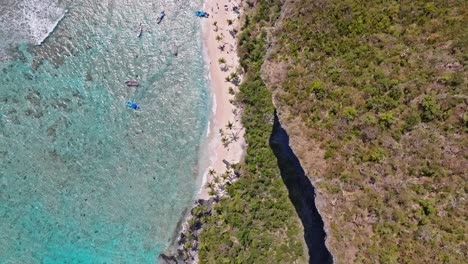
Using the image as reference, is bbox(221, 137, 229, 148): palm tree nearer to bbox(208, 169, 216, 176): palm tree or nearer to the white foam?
bbox(208, 169, 216, 176): palm tree

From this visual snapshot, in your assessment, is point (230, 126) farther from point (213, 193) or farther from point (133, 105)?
point (133, 105)

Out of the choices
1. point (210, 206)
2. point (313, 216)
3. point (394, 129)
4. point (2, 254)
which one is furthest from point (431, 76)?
point (2, 254)

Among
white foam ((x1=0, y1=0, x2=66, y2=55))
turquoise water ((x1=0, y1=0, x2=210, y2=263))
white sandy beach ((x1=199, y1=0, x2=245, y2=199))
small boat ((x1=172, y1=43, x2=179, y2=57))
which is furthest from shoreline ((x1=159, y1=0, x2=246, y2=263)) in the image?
white foam ((x1=0, y1=0, x2=66, y2=55))

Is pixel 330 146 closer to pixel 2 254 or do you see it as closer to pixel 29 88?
pixel 29 88

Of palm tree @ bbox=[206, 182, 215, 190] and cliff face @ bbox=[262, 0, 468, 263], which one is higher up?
cliff face @ bbox=[262, 0, 468, 263]

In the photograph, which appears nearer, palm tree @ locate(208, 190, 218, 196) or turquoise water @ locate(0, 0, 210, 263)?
palm tree @ locate(208, 190, 218, 196)

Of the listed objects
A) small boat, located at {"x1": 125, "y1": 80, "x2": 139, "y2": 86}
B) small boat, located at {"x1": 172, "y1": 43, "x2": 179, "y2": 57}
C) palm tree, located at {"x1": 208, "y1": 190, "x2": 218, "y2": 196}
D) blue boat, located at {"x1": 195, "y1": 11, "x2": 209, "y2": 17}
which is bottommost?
palm tree, located at {"x1": 208, "y1": 190, "x2": 218, "y2": 196}

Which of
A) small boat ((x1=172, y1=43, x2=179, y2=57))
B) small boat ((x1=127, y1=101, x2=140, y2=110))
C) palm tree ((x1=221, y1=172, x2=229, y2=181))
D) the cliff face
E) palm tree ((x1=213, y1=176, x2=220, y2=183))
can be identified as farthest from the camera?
small boat ((x1=172, y1=43, x2=179, y2=57))

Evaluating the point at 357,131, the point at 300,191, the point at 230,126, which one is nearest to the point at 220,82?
the point at 230,126
